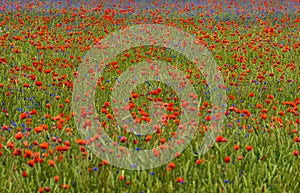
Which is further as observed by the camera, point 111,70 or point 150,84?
point 111,70

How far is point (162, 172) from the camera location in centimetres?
328

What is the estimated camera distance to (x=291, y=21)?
12781mm

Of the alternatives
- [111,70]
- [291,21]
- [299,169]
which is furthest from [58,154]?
[291,21]

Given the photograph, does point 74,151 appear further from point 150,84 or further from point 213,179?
point 150,84

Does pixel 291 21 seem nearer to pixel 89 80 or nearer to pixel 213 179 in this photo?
pixel 89 80

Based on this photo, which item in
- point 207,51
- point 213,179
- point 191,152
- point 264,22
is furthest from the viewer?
Answer: point 264,22

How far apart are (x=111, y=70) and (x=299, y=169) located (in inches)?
140

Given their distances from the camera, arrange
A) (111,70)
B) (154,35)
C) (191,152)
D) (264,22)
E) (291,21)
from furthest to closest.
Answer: (291,21)
(264,22)
(154,35)
(111,70)
(191,152)

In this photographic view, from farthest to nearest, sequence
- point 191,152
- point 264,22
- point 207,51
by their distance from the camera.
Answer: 1. point 264,22
2. point 207,51
3. point 191,152

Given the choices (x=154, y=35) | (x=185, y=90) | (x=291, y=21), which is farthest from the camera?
(x=291, y=21)

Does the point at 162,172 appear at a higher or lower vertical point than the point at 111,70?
lower

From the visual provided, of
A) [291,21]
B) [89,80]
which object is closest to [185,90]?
[89,80]

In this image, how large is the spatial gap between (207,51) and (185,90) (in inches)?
113

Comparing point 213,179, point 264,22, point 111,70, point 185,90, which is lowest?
point 213,179
